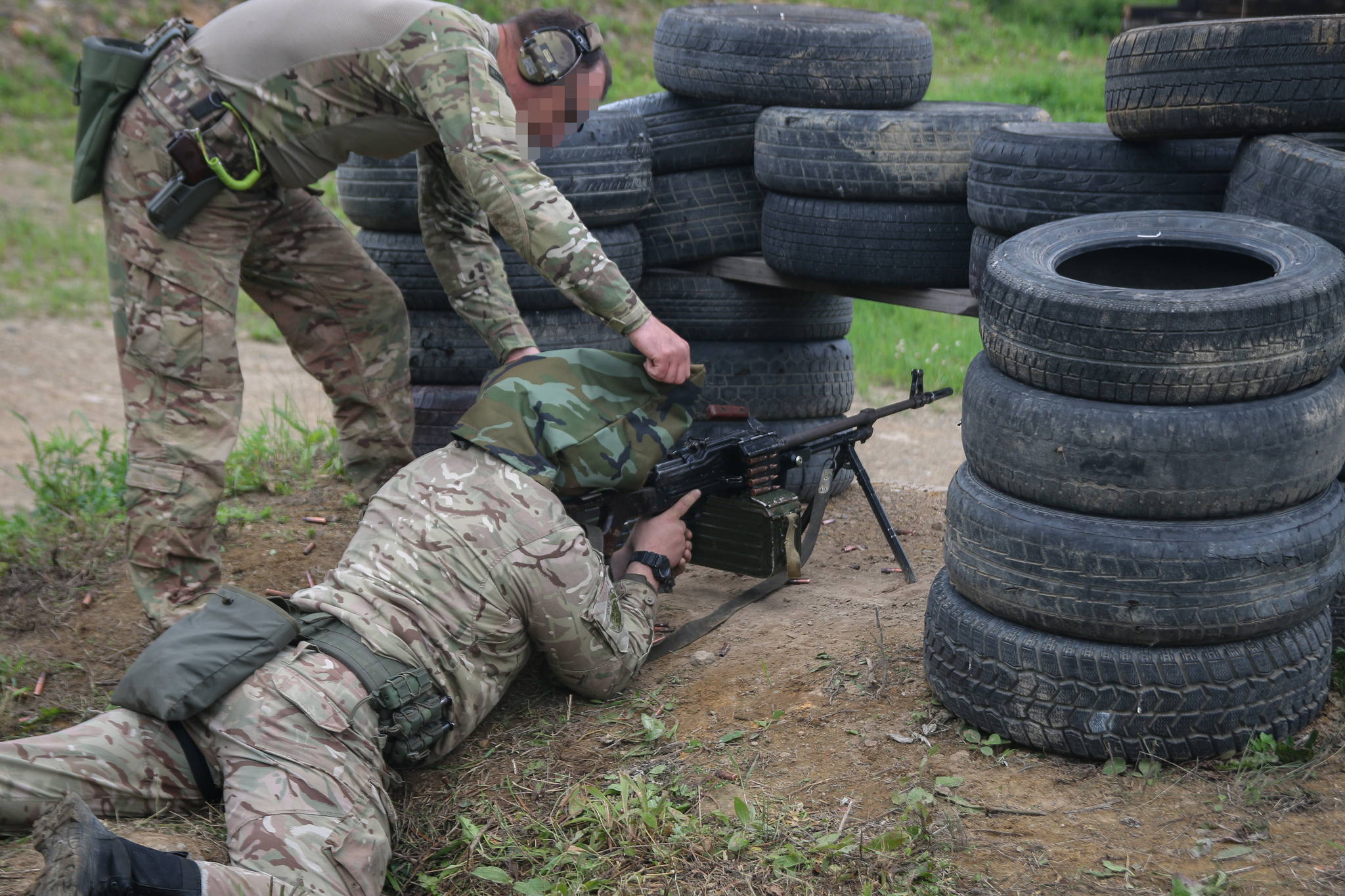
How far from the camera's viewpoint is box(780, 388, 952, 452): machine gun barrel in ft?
12.3

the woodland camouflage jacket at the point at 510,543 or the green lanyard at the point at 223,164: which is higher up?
the green lanyard at the point at 223,164

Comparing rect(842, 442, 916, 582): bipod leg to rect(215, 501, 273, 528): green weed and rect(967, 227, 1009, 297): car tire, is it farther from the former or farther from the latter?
rect(215, 501, 273, 528): green weed

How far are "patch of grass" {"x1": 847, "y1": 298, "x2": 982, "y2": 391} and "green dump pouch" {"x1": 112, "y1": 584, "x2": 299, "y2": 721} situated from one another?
4.65 m

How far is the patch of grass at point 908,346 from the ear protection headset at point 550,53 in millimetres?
3533

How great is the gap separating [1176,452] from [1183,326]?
0.93ft

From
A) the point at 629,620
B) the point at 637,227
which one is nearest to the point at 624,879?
the point at 629,620

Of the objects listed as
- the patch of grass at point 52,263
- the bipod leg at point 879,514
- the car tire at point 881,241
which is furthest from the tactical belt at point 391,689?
the patch of grass at point 52,263

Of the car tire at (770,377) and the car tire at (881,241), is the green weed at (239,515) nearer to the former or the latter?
the car tire at (770,377)

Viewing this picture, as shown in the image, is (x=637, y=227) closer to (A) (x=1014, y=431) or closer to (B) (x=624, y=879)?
(A) (x=1014, y=431)

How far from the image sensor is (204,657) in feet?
8.21

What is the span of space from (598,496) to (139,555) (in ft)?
4.86

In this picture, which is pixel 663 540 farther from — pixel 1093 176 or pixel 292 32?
pixel 292 32

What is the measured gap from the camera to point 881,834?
2.49m

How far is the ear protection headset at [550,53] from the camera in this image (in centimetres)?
333
